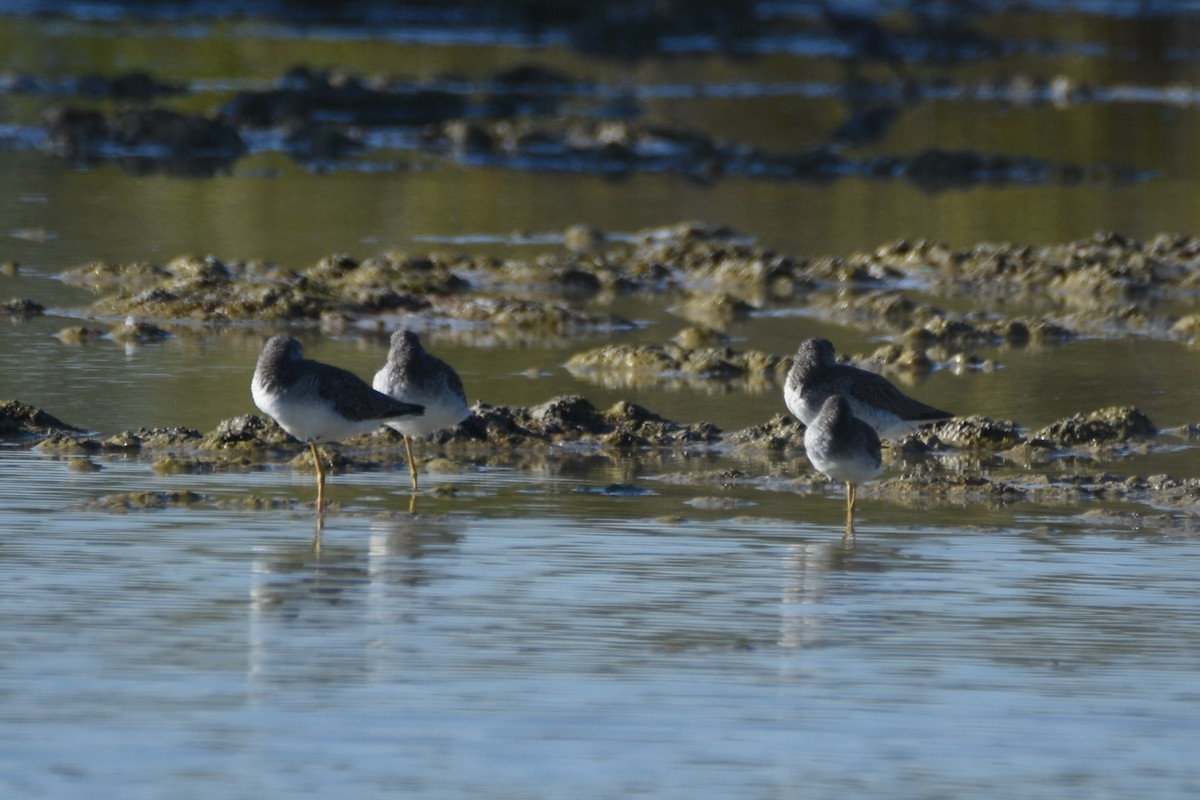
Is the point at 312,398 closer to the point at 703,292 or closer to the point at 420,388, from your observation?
the point at 420,388

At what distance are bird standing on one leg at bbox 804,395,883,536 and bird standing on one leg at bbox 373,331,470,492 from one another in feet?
6.18

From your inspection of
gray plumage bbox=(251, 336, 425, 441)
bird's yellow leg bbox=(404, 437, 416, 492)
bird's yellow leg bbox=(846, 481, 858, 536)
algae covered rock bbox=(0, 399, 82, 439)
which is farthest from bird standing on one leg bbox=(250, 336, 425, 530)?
bird's yellow leg bbox=(846, 481, 858, 536)

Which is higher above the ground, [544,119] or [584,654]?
[544,119]

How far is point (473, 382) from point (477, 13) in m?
47.2

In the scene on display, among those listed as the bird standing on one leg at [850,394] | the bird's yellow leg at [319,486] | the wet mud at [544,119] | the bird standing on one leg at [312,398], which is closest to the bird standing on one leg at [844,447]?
the bird standing on one leg at [850,394]

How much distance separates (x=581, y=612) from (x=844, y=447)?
2.25 metres

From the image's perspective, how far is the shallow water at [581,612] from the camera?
6.41m

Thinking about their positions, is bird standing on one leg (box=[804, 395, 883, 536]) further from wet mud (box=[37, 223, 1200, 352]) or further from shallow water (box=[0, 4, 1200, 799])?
wet mud (box=[37, 223, 1200, 352])

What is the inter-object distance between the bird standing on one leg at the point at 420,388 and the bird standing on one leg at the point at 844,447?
188cm

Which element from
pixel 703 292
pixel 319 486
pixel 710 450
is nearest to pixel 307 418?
pixel 319 486

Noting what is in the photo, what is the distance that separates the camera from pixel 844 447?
9.98 metres

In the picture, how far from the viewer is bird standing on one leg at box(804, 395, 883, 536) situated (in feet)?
32.8

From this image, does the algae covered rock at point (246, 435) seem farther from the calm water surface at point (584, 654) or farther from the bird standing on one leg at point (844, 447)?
the bird standing on one leg at point (844, 447)

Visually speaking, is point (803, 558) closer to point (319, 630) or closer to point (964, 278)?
point (319, 630)
